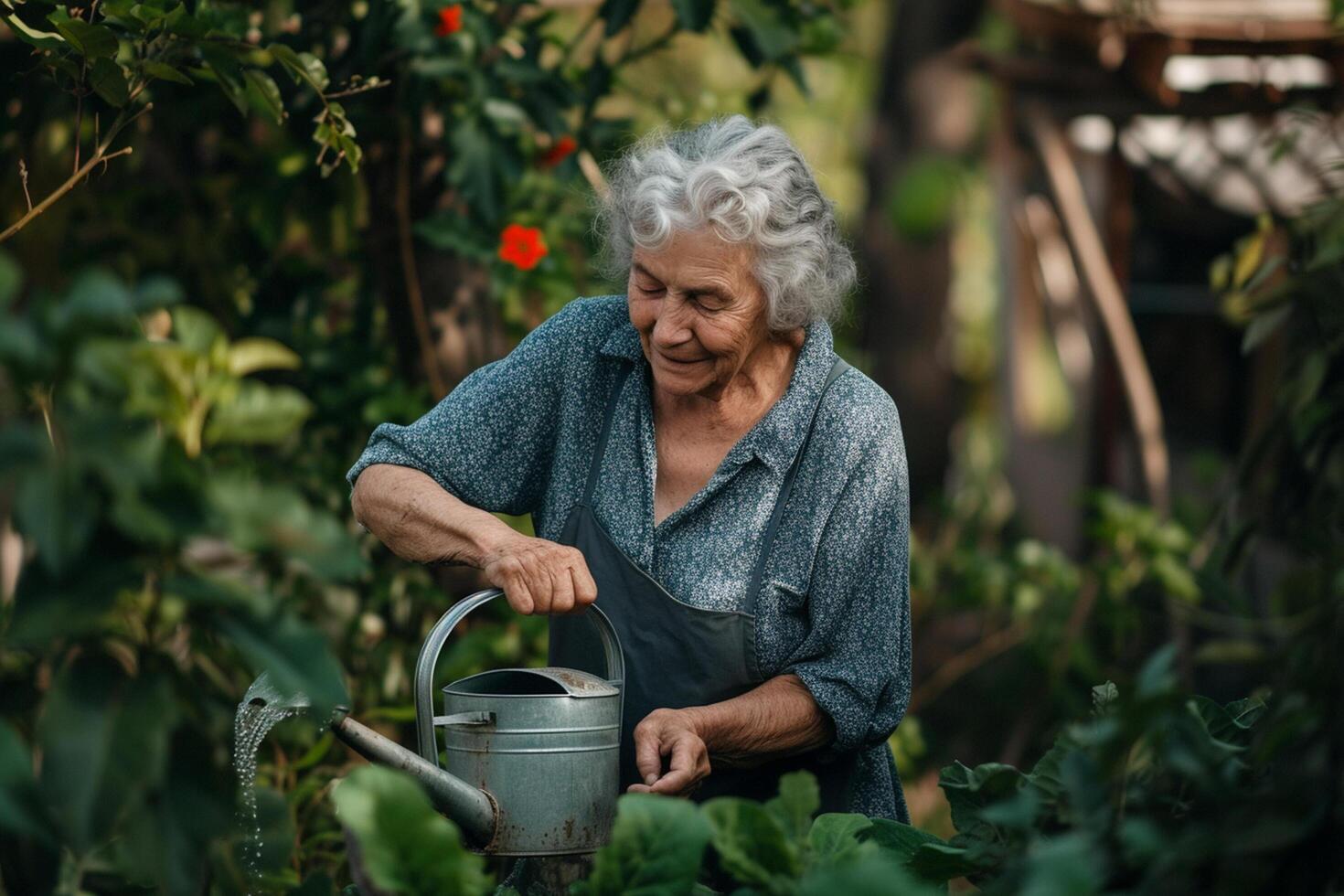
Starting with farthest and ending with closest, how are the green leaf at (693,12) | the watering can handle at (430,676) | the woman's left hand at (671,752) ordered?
the green leaf at (693,12)
the woman's left hand at (671,752)
the watering can handle at (430,676)

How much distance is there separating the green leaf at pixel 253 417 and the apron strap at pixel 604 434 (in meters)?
1.17

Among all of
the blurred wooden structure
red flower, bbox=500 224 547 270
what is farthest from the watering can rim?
the blurred wooden structure

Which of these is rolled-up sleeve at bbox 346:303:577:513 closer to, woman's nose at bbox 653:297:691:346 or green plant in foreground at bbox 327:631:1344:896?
woman's nose at bbox 653:297:691:346

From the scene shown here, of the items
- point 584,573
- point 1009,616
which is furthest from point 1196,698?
point 1009,616

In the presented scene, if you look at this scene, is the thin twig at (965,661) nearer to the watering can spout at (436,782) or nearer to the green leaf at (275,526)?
the watering can spout at (436,782)

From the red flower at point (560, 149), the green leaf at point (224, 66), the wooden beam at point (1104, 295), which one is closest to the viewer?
the green leaf at point (224, 66)

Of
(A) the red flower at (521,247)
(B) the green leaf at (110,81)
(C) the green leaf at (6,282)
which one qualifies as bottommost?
(A) the red flower at (521,247)

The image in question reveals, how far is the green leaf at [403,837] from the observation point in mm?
1362

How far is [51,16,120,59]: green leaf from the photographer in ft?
6.54

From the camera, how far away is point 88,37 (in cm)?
203

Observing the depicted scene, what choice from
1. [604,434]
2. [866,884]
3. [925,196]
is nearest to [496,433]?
[604,434]

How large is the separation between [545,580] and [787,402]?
53 cm

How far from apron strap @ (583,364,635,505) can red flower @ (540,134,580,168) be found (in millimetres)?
961

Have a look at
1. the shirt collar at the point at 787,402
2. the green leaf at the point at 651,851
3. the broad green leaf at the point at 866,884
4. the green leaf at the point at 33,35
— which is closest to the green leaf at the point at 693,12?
the shirt collar at the point at 787,402
